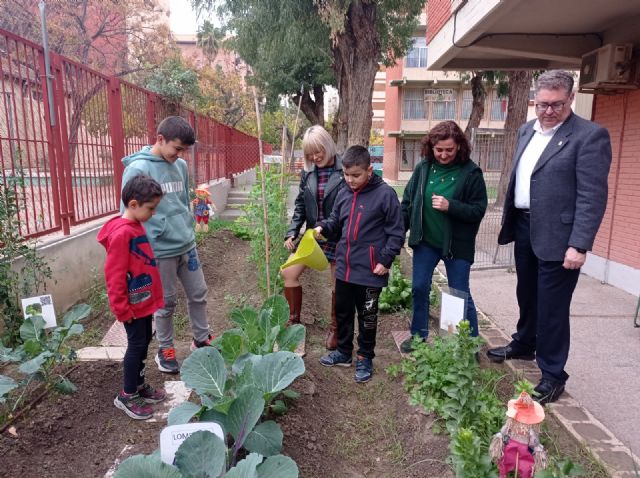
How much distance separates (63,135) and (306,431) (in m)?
4.03

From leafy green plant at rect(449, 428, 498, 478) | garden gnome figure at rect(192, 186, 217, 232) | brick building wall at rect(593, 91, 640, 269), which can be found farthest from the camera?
garden gnome figure at rect(192, 186, 217, 232)

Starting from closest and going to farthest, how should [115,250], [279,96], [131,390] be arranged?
1. [115,250]
2. [131,390]
3. [279,96]

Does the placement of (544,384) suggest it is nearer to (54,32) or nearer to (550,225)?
(550,225)

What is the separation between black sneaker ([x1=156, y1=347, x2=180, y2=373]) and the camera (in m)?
3.17

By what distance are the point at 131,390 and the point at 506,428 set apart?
2.01 meters

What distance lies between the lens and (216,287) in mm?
5812

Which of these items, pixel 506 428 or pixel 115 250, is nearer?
pixel 506 428

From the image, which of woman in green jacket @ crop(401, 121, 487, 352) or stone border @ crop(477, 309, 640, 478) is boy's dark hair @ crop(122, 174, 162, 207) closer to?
woman in green jacket @ crop(401, 121, 487, 352)

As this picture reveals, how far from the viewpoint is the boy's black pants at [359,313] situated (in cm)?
313

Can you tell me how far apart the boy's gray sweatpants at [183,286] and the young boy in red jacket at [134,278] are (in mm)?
413

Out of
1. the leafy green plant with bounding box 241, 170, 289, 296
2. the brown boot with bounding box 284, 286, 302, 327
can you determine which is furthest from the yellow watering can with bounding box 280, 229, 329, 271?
the leafy green plant with bounding box 241, 170, 289, 296

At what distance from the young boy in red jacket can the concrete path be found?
2.43 metres

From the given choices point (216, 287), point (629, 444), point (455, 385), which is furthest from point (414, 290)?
point (216, 287)

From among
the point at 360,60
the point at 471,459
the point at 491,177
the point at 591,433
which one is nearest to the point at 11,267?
the point at 471,459
